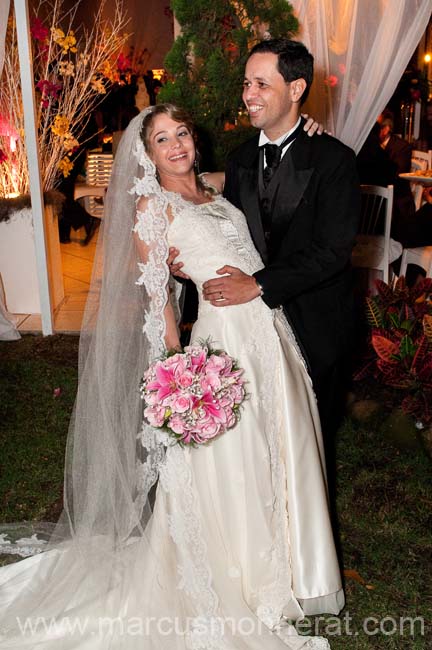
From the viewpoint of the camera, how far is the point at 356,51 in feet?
15.5

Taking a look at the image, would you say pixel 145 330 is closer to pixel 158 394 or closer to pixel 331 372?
pixel 158 394

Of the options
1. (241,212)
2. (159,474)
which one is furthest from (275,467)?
(241,212)

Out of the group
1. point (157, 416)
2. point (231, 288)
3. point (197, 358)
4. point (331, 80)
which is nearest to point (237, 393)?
point (197, 358)

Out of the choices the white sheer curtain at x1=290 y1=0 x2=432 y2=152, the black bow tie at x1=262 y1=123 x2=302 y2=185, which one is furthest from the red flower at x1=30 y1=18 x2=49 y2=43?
the black bow tie at x1=262 y1=123 x2=302 y2=185

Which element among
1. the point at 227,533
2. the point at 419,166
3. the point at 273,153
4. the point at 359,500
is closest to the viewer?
Answer: the point at 227,533

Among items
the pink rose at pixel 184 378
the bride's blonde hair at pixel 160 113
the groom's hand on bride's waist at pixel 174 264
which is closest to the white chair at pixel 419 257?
the groom's hand on bride's waist at pixel 174 264

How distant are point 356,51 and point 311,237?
208cm

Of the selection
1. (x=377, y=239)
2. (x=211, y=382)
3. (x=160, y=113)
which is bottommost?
(x=377, y=239)

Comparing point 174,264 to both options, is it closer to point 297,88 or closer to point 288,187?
point 288,187

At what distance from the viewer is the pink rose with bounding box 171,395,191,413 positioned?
2.54 metres

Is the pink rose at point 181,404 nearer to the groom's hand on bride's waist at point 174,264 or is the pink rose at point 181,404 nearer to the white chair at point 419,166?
the groom's hand on bride's waist at point 174,264

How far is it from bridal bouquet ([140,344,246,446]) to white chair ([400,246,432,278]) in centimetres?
377

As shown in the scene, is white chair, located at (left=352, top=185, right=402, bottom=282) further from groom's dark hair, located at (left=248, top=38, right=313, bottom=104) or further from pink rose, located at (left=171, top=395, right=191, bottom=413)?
pink rose, located at (left=171, top=395, right=191, bottom=413)

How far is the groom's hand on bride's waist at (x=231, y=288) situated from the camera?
288 cm
